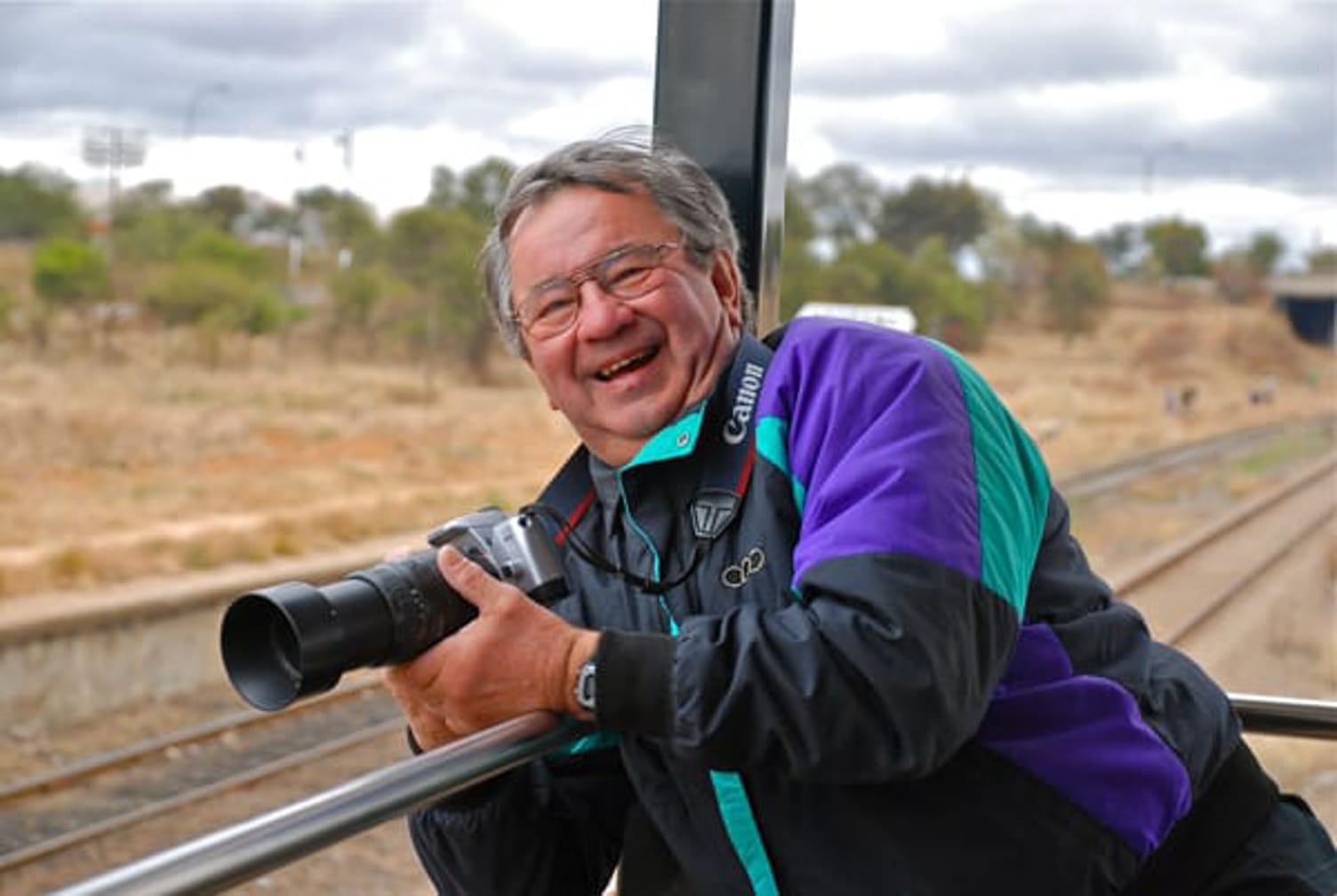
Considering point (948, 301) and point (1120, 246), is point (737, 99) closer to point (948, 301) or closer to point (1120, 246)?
point (948, 301)

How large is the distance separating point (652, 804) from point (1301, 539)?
45.4 feet

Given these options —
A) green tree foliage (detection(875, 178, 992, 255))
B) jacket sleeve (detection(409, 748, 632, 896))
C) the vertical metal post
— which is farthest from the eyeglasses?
green tree foliage (detection(875, 178, 992, 255))

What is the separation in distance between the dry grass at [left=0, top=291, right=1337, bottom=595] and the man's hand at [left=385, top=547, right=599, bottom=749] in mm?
10409

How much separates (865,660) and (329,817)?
1.25 ft

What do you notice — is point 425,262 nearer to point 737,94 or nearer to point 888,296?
point 888,296

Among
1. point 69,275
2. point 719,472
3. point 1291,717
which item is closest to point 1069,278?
point 69,275

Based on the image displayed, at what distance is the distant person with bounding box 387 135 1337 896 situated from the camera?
1081 mm

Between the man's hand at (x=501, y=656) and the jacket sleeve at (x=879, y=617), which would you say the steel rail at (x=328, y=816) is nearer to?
the man's hand at (x=501, y=656)

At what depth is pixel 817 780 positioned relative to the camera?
111cm

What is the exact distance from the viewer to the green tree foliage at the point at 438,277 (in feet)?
66.5

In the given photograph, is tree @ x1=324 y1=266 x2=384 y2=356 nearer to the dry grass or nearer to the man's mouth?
the dry grass

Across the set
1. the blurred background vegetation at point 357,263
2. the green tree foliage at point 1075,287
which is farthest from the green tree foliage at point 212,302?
the green tree foliage at point 1075,287

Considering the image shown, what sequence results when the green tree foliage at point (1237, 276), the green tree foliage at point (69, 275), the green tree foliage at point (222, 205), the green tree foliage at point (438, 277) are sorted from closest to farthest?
the green tree foliage at point (69, 275)
the green tree foliage at point (438, 277)
the green tree foliage at point (222, 205)
the green tree foliage at point (1237, 276)

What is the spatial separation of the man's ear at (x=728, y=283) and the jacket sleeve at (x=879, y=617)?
0.33m
